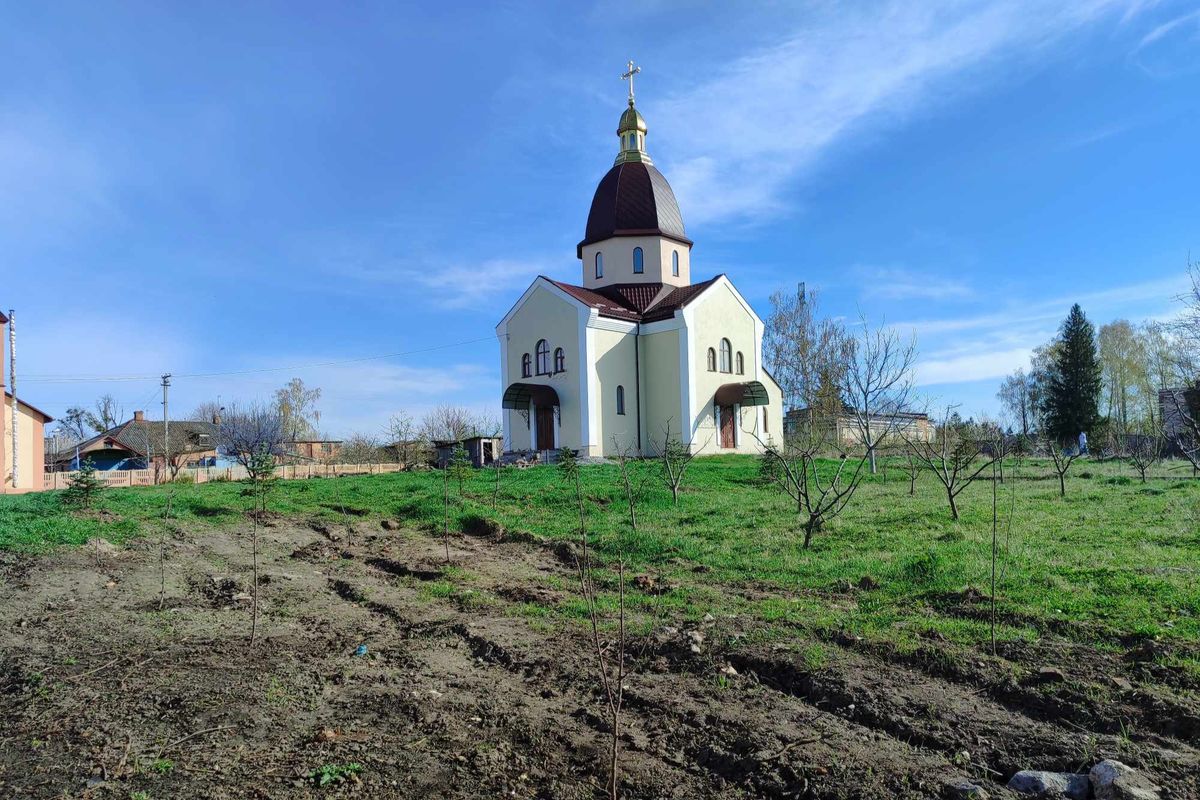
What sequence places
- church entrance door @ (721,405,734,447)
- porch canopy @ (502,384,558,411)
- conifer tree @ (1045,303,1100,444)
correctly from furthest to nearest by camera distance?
1. conifer tree @ (1045,303,1100,444)
2. church entrance door @ (721,405,734,447)
3. porch canopy @ (502,384,558,411)

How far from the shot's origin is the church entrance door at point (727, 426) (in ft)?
92.8

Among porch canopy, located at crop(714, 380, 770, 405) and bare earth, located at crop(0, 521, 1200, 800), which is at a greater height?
porch canopy, located at crop(714, 380, 770, 405)

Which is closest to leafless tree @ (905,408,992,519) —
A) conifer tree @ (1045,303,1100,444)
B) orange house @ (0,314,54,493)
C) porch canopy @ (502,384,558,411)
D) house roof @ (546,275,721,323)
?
house roof @ (546,275,721,323)

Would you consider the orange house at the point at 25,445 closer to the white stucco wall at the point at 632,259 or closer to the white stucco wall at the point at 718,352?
the white stucco wall at the point at 632,259

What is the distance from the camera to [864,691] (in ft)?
15.3

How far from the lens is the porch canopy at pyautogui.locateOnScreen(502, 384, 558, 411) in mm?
26609

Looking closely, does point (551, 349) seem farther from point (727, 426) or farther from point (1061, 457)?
point (1061, 457)

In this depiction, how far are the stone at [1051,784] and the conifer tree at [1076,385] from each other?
44.1 m

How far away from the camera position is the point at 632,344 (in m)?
27.6

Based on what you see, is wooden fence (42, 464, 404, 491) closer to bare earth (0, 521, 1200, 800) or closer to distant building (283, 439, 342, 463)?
distant building (283, 439, 342, 463)

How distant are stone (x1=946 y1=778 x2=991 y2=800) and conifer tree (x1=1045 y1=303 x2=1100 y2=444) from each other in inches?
1745

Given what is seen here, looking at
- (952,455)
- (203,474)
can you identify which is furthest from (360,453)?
(952,455)

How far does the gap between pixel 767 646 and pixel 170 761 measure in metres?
3.99

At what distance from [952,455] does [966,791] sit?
15219 mm
